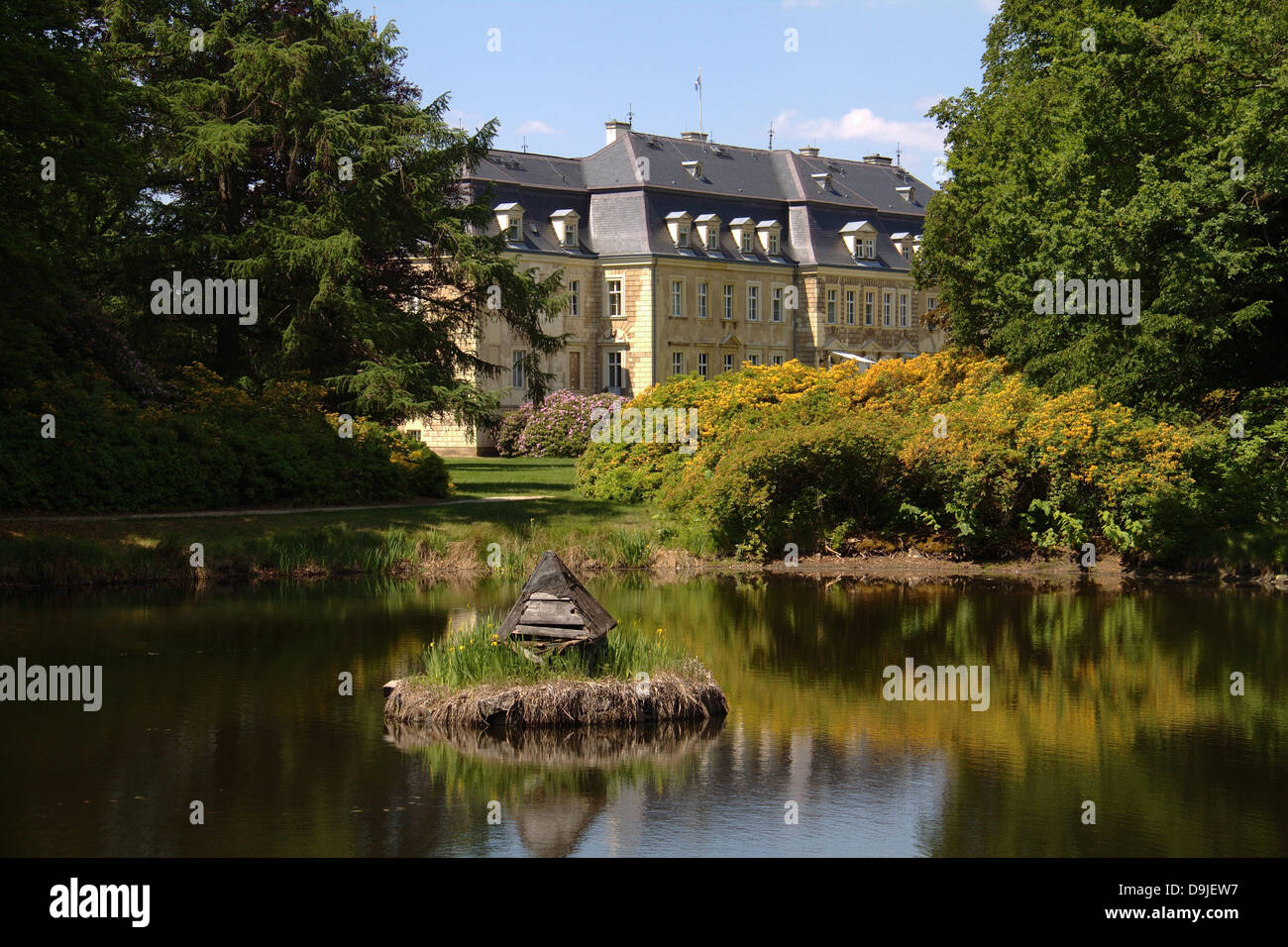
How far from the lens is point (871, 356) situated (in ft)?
235

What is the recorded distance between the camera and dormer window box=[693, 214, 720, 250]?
66500mm

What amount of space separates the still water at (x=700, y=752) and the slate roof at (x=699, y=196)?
4379cm

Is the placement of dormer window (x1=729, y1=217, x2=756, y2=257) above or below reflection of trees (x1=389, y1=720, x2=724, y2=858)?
above

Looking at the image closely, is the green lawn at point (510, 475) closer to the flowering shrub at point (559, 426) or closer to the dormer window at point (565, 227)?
the flowering shrub at point (559, 426)

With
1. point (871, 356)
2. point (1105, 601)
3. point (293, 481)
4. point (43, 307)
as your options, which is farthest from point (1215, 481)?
point (871, 356)

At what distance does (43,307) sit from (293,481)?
17.6 ft

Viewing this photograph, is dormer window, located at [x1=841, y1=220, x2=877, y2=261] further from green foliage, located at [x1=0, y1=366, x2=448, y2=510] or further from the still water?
the still water

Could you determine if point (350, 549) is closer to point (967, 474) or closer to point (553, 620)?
point (967, 474)

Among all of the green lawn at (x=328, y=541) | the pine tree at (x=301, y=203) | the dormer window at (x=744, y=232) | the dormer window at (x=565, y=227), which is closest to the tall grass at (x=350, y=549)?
the green lawn at (x=328, y=541)

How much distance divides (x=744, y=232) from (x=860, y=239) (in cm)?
670

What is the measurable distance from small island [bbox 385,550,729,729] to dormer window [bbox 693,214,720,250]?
175ft

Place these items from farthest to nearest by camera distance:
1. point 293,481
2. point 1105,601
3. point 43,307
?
point 293,481 → point 43,307 → point 1105,601

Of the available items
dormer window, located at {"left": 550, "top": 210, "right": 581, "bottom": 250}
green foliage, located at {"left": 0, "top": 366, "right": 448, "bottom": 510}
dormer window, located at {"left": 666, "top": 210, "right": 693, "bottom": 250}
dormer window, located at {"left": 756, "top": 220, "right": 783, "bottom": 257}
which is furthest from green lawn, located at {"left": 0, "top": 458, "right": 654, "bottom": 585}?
dormer window, located at {"left": 756, "top": 220, "right": 783, "bottom": 257}
